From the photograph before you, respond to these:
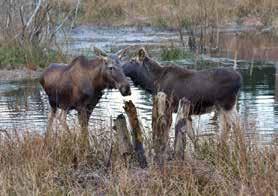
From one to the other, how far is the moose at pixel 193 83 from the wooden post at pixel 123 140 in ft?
7.48

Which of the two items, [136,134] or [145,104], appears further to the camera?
[145,104]

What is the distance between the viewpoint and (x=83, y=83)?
10.8 m

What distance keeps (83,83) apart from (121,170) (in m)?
3.22

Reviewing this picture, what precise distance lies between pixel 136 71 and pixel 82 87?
4.21 feet

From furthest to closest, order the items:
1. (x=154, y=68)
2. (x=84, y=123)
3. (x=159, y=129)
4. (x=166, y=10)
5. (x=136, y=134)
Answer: (x=166, y=10)
(x=154, y=68)
(x=84, y=123)
(x=159, y=129)
(x=136, y=134)

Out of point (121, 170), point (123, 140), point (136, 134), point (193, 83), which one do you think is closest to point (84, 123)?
point (123, 140)

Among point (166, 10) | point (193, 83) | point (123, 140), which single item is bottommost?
point (166, 10)

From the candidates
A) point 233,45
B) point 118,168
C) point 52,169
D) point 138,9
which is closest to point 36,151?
point 52,169

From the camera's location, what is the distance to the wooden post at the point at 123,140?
8453 mm

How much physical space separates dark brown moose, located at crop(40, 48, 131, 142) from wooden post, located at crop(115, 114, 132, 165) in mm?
1586

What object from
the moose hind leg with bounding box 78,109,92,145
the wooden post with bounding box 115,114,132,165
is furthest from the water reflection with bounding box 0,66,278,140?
the wooden post with bounding box 115,114,132,165

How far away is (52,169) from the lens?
8.07 m

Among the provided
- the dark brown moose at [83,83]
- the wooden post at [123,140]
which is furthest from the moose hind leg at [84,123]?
the wooden post at [123,140]

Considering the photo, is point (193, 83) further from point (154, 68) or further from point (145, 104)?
point (145, 104)
